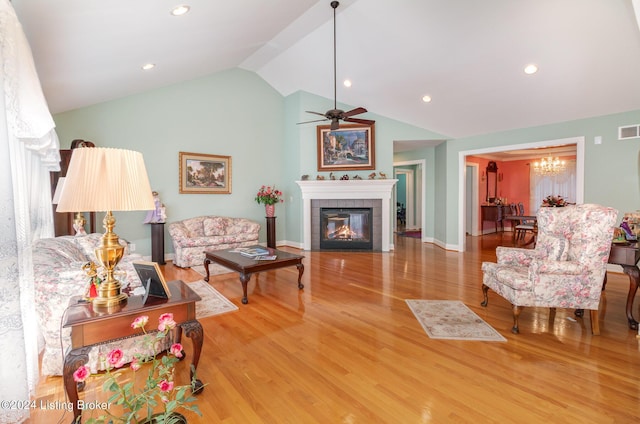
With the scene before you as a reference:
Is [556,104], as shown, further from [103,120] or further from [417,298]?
[103,120]

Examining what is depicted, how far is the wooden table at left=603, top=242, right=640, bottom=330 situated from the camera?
288 cm

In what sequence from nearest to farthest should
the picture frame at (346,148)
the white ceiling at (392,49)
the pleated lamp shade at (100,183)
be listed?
the pleated lamp shade at (100,183) < the white ceiling at (392,49) < the picture frame at (346,148)

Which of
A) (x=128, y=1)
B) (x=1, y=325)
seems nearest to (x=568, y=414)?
(x=1, y=325)

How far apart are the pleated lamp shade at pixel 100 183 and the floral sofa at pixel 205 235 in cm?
421

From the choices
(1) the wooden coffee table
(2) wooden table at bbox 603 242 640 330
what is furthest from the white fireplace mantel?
(2) wooden table at bbox 603 242 640 330

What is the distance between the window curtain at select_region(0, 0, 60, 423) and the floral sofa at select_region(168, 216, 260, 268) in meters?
3.35

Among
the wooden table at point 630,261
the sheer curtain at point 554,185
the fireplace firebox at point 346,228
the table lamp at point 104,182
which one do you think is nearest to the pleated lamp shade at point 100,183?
the table lamp at point 104,182

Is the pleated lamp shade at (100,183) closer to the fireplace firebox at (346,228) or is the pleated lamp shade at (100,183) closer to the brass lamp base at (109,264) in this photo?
the brass lamp base at (109,264)

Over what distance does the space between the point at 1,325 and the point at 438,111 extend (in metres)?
Result: 6.57

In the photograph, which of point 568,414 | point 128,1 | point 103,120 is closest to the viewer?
point 568,414

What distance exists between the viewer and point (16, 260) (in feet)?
5.23

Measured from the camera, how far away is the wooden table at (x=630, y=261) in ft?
9.45

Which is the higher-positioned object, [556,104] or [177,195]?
[556,104]

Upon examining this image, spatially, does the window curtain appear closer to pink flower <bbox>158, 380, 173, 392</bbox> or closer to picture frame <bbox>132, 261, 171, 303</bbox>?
picture frame <bbox>132, 261, 171, 303</bbox>
